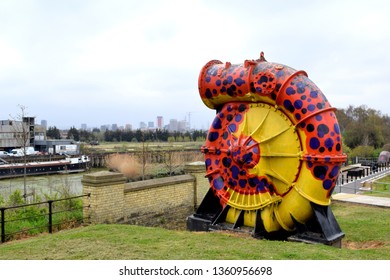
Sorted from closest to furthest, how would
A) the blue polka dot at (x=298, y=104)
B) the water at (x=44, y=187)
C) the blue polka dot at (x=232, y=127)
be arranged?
1. the blue polka dot at (x=298, y=104)
2. the blue polka dot at (x=232, y=127)
3. the water at (x=44, y=187)

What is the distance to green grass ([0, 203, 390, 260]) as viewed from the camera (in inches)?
259

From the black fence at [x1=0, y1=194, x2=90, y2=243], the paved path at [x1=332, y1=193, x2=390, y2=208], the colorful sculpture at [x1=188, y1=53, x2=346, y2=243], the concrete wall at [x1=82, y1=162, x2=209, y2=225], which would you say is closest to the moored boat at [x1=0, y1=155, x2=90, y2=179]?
the concrete wall at [x1=82, y1=162, x2=209, y2=225]

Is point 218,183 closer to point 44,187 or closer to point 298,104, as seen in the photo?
point 298,104

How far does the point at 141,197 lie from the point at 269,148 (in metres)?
5.01

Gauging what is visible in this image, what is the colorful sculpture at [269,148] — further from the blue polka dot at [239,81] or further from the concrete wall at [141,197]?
the concrete wall at [141,197]

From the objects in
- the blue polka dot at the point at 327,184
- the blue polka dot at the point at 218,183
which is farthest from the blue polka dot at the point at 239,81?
the blue polka dot at the point at 327,184

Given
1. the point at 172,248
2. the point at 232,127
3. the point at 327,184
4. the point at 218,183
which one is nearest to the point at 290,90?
the point at 232,127

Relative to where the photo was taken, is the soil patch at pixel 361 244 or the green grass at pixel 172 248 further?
the soil patch at pixel 361 244

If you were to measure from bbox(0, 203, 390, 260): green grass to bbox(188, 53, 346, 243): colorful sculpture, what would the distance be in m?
0.82

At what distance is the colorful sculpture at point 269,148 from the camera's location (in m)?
8.20

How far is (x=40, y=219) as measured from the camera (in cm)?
1141

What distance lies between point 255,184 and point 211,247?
234 centimetres

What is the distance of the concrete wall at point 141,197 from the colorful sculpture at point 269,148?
9.57 feet

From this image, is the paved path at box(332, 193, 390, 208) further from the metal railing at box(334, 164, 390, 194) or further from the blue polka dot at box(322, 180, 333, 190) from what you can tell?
the blue polka dot at box(322, 180, 333, 190)
